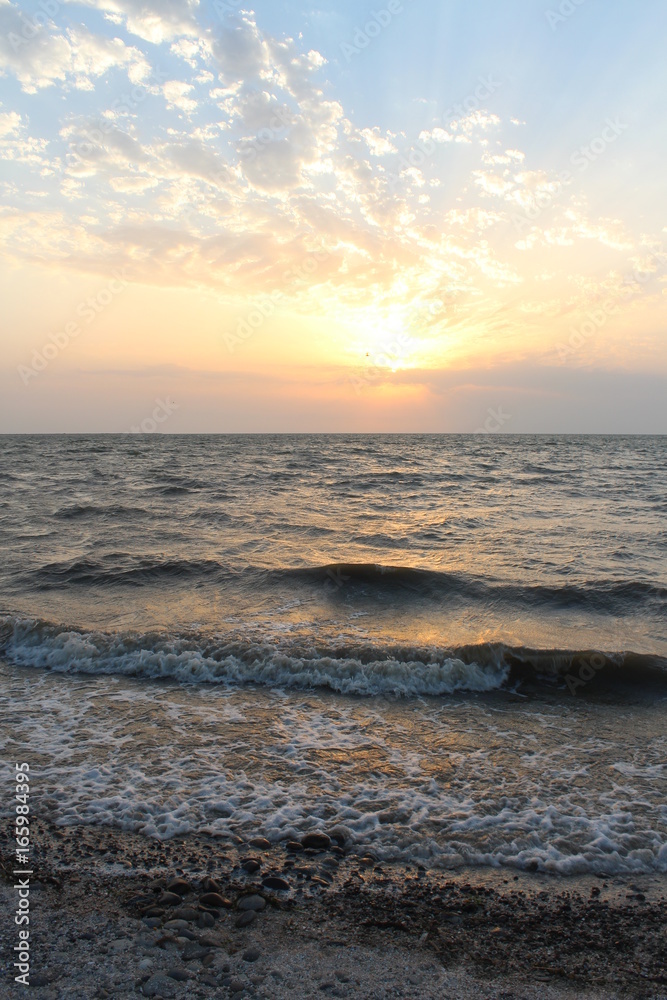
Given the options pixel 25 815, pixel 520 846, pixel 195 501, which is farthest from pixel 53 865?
pixel 195 501

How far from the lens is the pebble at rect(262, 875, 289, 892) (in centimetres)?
409

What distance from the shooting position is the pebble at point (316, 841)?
4.55 m

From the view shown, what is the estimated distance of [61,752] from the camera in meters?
5.91

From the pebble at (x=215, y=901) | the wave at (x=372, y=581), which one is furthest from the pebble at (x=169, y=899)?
the wave at (x=372, y=581)

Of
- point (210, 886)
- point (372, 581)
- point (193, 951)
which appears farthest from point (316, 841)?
point (372, 581)

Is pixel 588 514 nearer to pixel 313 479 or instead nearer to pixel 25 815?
pixel 313 479

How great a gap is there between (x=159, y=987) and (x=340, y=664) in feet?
17.8

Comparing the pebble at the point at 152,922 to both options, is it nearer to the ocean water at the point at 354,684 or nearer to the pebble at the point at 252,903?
the pebble at the point at 252,903

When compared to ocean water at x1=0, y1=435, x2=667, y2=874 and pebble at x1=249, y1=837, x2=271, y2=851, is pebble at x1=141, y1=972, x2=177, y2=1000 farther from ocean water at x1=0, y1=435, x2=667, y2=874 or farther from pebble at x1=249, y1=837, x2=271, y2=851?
ocean water at x1=0, y1=435, x2=667, y2=874

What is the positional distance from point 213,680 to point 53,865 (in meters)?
3.90

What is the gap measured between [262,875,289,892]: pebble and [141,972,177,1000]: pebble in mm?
999

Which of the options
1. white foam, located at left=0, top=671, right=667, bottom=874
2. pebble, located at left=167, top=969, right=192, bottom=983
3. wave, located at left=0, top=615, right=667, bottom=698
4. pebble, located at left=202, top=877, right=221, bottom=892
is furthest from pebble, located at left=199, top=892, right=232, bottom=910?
wave, located at left=0, top=615, right=667, bottom=698

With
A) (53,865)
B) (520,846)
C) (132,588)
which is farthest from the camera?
(132,588)

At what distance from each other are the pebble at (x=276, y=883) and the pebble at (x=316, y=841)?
44 centimetres
